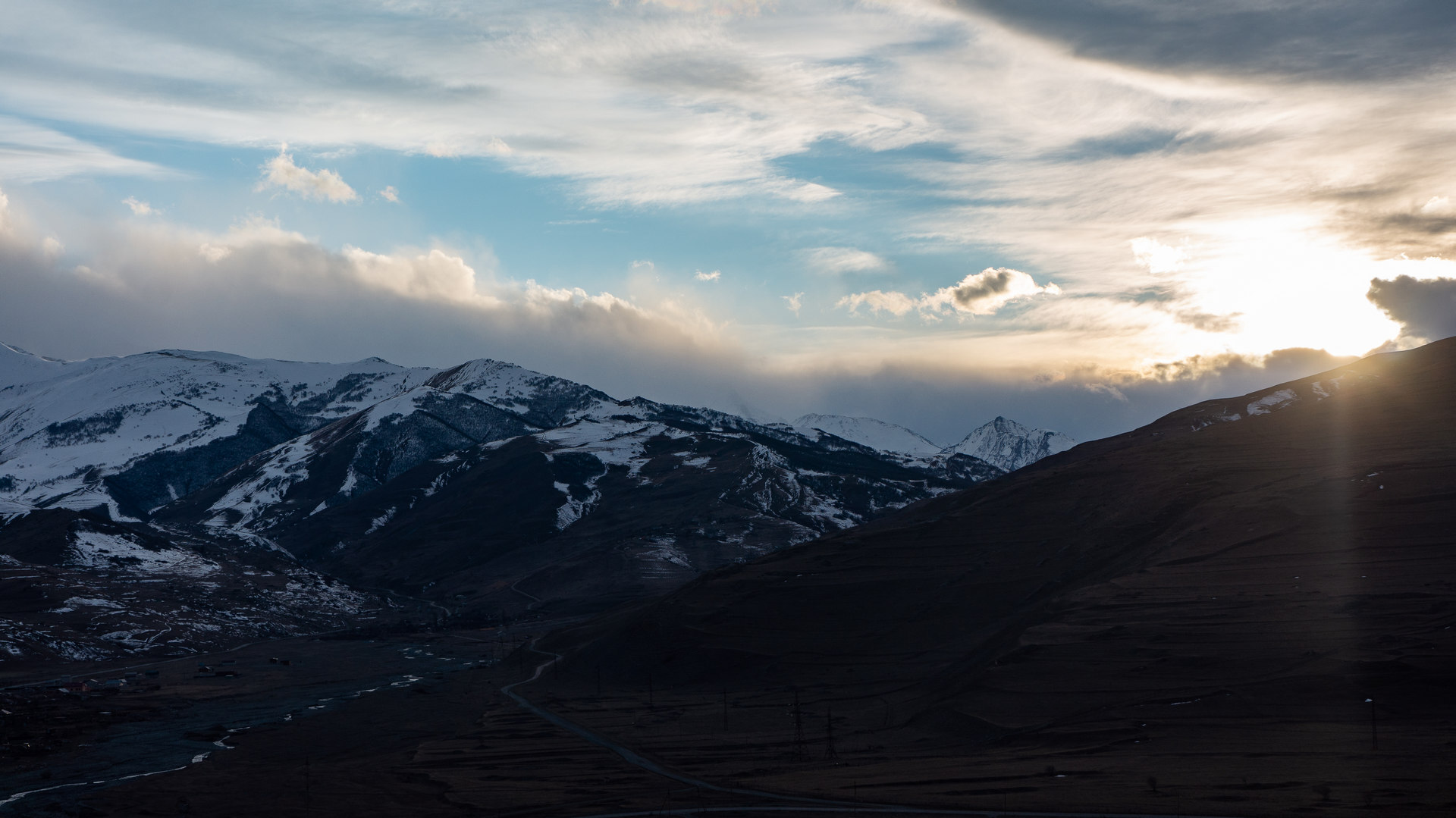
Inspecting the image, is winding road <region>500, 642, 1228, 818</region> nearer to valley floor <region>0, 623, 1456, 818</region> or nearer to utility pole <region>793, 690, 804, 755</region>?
valley floor <region>0, 623, 1456, 818</region>

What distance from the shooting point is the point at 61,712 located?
181500mm

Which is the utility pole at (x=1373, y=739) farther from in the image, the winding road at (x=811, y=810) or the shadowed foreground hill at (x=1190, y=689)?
the winding road at (x=811, y=810)

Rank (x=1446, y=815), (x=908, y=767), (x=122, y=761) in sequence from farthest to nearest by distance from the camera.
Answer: (x=122, y=761), (x=908, y=767), (x=1446, y=815)

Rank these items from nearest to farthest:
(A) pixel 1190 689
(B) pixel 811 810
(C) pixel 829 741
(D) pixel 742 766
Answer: (B) pixel 811 810 < (D) pixel 742 766 < (A) pixel 1190 689 < (C) pixel 829 741

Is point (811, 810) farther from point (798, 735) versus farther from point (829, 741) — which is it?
point (798, 735)

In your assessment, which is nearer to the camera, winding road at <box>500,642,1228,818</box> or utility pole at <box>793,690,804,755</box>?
winding road at <box>500,642,1228,818</box>

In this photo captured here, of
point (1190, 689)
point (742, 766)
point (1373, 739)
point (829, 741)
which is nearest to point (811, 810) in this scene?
point (742, 766)

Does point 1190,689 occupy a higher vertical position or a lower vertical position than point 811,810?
higher

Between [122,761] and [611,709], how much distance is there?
69.9 metres

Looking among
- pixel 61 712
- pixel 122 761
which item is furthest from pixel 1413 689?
pixel 61 712

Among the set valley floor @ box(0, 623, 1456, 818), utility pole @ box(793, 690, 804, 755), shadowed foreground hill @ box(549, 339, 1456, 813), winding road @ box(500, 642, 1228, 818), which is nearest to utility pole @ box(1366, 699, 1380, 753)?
shadowed foreground hill @ box(549, 339, 1456, 813)

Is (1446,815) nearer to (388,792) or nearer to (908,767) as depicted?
(908,767)

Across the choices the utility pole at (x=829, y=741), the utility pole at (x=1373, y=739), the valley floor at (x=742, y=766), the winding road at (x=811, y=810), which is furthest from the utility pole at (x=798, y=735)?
the utility pole at (x=1373, y=739)

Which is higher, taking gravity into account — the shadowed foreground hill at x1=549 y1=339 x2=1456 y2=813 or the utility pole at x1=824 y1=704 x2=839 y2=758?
the shadowed foreground hill at x1=549 y1=339 x2=1456 y2=813
